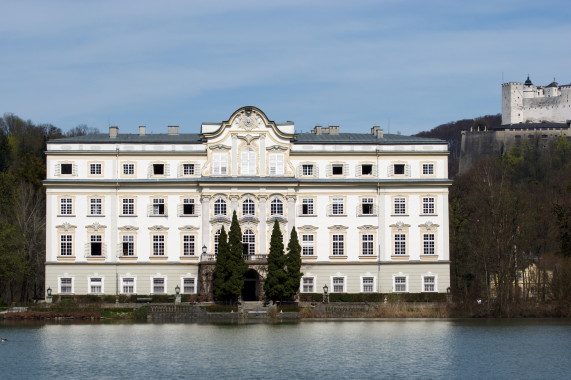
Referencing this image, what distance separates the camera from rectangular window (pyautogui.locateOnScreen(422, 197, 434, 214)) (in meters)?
72.4

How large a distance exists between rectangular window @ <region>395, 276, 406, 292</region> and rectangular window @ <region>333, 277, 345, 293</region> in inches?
144

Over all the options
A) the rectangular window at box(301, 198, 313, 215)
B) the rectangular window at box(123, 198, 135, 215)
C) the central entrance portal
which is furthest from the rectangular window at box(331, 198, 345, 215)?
the rectangular window at box(123, 198, 135, 215)

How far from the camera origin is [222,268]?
6688cm

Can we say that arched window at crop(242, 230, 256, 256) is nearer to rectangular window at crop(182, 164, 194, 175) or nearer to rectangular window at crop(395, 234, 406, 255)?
rectangular window at crop(182, 164, 194, 175)

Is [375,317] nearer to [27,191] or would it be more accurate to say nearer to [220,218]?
[220,218]

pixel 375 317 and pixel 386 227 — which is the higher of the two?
pixel 386 227

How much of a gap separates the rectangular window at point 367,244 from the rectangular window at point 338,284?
7.85 feet

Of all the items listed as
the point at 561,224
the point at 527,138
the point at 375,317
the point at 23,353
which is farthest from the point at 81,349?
the point at 527,138

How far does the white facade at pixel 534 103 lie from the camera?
18950 centimetres

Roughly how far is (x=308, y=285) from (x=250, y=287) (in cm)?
402

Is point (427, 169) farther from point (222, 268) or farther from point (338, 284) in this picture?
point (222, 268)

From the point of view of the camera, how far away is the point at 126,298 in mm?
69562

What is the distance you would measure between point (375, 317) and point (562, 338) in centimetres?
1576

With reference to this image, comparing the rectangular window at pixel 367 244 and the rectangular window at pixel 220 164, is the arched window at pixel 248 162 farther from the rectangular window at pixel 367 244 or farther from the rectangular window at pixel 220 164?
the rectangular window at pixel 367 244
